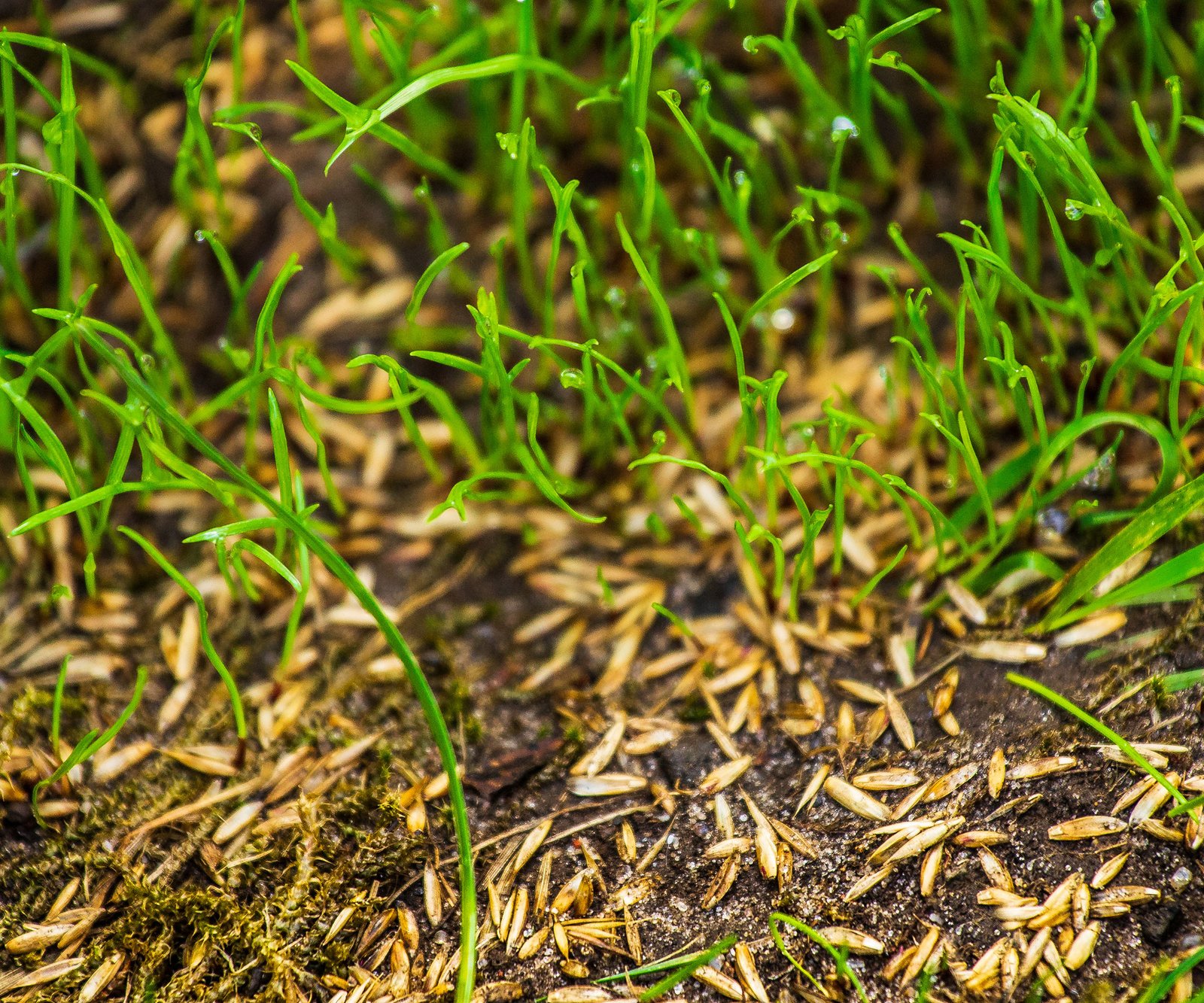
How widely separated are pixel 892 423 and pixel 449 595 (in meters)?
0.86

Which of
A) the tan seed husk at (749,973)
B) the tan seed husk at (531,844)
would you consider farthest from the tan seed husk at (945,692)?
the tan seed husk at (531,844)

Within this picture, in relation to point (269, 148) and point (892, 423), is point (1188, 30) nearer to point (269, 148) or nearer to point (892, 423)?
point (892, 423)

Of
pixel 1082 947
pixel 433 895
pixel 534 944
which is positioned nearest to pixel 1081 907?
pixel 1082 947

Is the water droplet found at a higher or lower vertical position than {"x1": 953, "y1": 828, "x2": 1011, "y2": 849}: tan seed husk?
higher

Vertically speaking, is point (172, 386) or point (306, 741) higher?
point (172, 386)

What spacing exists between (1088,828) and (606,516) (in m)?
0.89

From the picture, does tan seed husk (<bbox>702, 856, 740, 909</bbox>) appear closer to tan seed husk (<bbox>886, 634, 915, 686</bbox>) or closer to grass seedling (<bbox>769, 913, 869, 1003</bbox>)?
grass seedling (<bbox>769, 913, 869, 1003</bbox>)

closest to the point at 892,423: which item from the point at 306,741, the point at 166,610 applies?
the point at 306,741

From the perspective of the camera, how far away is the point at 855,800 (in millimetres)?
1386

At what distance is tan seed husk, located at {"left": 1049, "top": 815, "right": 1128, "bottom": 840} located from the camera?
1272 mm

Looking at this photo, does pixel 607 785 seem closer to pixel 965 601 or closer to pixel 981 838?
pixel 981 838

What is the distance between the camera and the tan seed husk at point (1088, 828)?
127 centimetres

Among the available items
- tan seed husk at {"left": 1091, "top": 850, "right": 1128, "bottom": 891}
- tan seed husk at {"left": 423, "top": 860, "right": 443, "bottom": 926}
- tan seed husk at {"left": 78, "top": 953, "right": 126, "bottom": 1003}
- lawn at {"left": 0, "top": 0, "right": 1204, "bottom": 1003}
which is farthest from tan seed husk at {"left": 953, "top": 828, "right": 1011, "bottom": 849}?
tan seed husk at {"left": 78, "top": 953, "right": 126, "bottom": 1003}

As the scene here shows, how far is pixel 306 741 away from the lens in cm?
153
